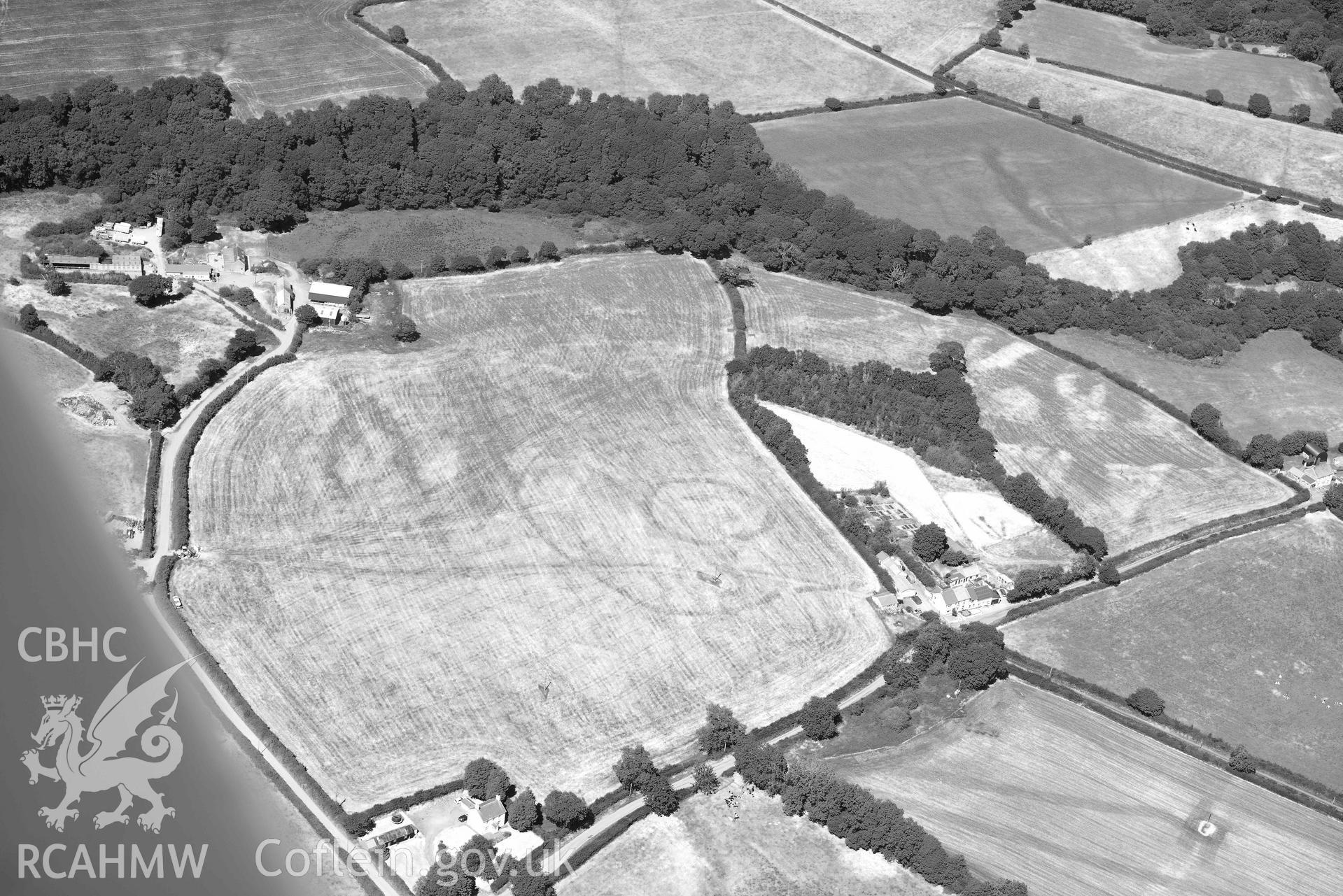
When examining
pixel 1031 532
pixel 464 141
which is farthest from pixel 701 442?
pixel 464 141

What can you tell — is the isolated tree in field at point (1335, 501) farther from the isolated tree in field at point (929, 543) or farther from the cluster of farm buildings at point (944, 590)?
the isolated tree in field at point (929, 543)

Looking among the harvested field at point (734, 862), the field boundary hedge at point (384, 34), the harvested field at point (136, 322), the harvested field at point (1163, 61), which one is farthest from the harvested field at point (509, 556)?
the harvested field at point (1163, 61)

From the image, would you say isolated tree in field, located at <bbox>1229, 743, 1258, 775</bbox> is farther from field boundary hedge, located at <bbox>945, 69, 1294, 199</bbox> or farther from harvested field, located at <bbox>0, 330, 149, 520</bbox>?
field boundary hedge, located at <bbox>945, 69, 1294, 199</bbox>

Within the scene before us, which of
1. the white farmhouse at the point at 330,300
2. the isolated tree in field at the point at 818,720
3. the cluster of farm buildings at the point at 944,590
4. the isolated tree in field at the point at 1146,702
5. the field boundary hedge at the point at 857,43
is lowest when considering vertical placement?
the isolated tree in field at the point at 818,720

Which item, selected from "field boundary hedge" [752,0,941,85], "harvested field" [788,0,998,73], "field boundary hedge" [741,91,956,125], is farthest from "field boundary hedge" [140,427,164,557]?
"harvested field" [788,0,998,73]

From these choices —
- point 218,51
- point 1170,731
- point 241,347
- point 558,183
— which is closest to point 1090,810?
point 1170,731

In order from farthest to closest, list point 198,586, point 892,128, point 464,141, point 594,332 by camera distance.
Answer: point 892,128
point 464,141
point 594,332
point 198,586

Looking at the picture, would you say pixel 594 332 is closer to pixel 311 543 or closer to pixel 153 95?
pixel 311 543
